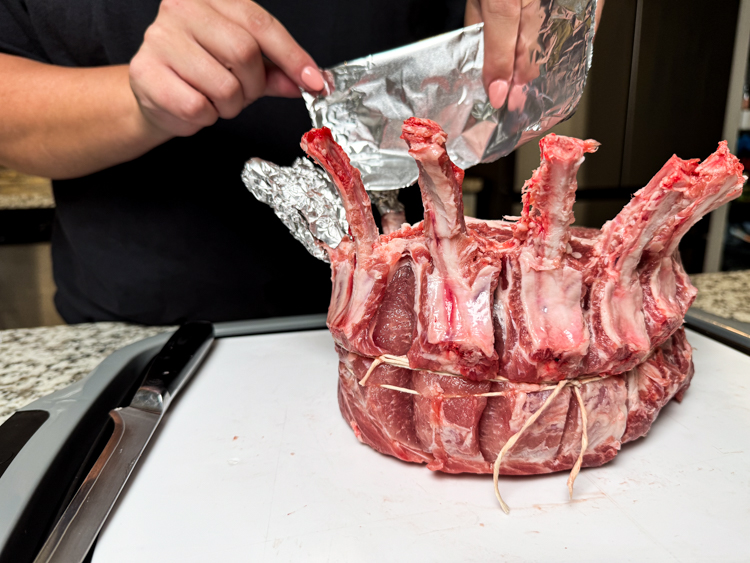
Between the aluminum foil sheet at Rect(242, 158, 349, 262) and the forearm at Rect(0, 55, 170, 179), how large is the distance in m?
0.31

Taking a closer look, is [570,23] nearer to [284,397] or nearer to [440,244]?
[440,244]

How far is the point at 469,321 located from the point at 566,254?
13cm

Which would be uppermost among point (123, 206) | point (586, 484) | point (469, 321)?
point (123, 206)

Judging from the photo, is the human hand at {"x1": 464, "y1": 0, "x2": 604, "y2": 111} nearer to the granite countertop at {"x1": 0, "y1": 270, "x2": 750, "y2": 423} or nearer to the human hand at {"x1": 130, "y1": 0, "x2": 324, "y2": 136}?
the human hand at {"x1": 130, "y1": 0, "x2": 324, "y2": 136}

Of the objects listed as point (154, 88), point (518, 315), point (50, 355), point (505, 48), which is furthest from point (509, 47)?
point (50, 355)

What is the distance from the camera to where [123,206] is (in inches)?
48.1

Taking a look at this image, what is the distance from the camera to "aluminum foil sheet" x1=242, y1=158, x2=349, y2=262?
82 centimetres

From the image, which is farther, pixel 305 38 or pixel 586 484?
pixel 305 38

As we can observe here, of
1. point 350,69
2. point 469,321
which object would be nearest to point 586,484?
point 469,321

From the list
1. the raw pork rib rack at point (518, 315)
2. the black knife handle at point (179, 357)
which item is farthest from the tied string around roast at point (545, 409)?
the black knife handle at point (179, 357)

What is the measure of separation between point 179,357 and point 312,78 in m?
0.52

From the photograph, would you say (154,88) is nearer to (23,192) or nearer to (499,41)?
(499,41)

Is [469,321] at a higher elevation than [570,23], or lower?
lower

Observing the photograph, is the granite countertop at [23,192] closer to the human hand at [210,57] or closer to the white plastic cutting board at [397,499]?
the human hand at [210,57]
